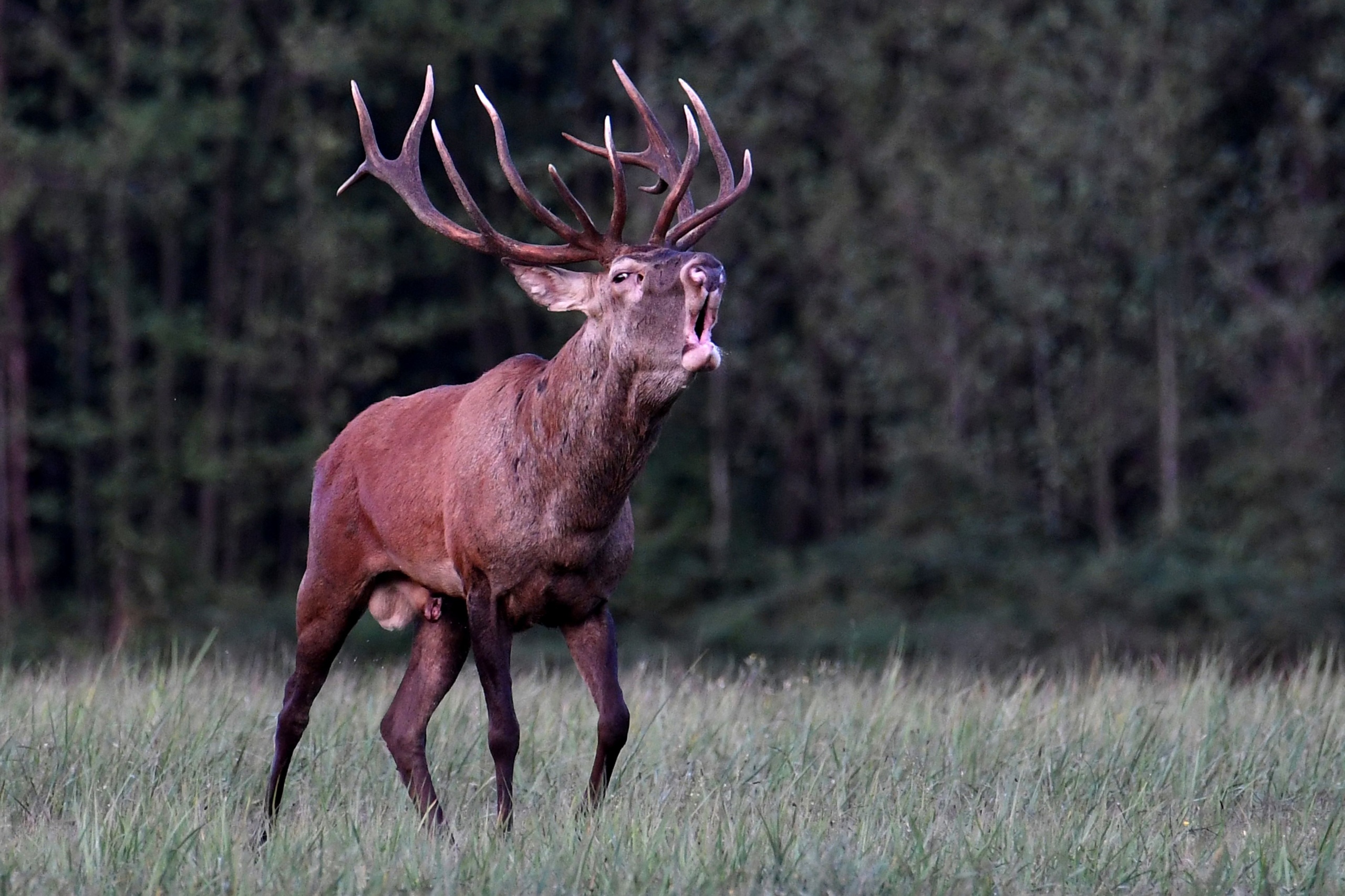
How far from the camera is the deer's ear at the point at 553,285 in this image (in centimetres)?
653

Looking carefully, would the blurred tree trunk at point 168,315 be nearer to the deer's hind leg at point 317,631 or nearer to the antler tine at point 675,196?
the deer's hind leg at point 317,631

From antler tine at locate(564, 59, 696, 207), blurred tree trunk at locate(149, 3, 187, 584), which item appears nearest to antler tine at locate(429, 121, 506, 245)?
antler tine at locate(564, 59, 696, 207)

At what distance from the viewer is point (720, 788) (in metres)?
6.22

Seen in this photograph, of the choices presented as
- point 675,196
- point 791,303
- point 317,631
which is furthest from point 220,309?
point 675,196

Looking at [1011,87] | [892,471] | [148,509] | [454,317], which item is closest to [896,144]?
[1011,87]

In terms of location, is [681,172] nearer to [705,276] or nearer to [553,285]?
[553,285]

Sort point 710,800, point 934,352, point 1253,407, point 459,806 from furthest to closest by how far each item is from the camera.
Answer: point 934,352
point 1253,407
point 459,806
point 710,800

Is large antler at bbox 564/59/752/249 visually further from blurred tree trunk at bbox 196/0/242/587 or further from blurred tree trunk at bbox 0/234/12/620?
blurred tree trunk at bbox 196/0/242/587

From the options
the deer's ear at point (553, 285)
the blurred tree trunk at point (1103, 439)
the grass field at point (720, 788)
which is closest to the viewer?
the grass field at point (720, 788)

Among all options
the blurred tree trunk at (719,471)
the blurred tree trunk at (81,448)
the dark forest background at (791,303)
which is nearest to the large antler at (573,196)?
the dark forest background at (791,303)

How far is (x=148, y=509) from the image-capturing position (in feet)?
78.2

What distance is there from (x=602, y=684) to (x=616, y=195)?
154 cm

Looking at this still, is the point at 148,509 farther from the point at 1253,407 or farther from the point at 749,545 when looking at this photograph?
the point at 1253,407

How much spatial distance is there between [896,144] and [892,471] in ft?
12.8
